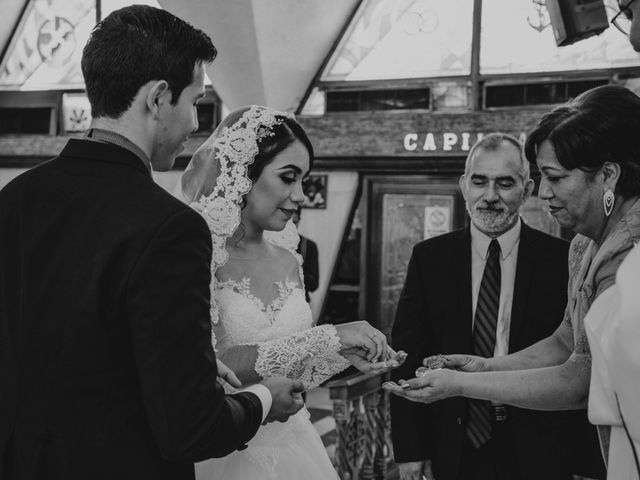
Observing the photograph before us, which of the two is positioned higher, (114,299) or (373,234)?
(373,234)

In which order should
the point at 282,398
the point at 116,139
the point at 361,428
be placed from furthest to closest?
the point at 361,428 < the point at 282,398 < the point at 116,139

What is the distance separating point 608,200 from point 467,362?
2.66 feet

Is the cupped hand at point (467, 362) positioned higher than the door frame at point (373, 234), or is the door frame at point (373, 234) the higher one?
the door frame at point (373, 234)

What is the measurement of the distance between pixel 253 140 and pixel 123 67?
0.99 metres

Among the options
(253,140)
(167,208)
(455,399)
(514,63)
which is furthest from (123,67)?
(514,63)

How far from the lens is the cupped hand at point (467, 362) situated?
243 centimetres

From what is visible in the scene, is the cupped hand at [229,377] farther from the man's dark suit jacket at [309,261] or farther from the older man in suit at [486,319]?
the man's dark suit jacket at [309,261]

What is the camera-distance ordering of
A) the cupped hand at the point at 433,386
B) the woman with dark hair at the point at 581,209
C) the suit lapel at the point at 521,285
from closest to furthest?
the woman with dark hair at the point at 581,209 → the cupped hand at the point at 433,386 → the suit lapel at the point at 521,285

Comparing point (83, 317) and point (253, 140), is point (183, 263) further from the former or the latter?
point (253, 140)

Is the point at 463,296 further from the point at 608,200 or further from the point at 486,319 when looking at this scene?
the point at 608,200

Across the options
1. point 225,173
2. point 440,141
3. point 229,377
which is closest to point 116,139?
point 229,377

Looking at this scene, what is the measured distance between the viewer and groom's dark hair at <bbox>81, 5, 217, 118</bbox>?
1415mm

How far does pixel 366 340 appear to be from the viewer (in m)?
2.22

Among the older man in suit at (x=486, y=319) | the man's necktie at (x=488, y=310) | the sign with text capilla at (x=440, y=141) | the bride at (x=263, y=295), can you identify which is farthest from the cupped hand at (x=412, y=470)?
the sign with text capilla at (x=440, y=141)
